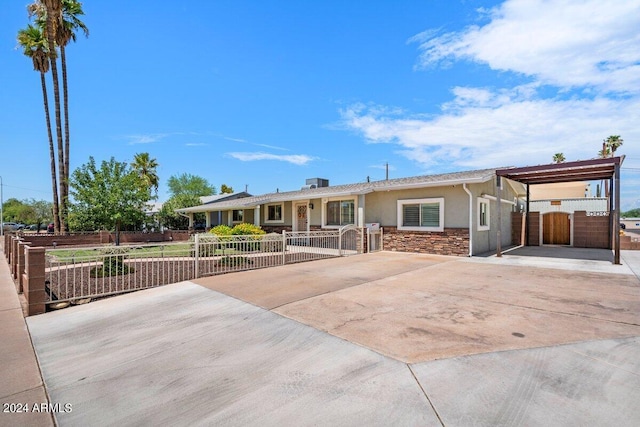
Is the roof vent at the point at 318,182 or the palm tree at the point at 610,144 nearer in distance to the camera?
the roof vent at the point at 318,182

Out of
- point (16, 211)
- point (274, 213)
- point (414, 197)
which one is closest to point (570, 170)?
point (414, 197)

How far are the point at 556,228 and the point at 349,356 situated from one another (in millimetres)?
17794

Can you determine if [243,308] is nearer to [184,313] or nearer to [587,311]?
[184,313]

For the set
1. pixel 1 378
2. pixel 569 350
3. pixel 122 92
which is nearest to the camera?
pixel 1 378

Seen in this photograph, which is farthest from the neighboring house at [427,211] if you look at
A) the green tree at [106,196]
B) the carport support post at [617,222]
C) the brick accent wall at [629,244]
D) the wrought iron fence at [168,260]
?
the green tree at [106,196]

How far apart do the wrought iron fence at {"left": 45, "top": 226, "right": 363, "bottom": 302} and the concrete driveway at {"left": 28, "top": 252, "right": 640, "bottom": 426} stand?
101 cm

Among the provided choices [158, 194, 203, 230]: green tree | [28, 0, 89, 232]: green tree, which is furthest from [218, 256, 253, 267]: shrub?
[158, 194, 203, 230]: green tree

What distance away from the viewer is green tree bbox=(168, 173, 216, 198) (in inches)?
1944

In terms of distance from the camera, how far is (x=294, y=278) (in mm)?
7883

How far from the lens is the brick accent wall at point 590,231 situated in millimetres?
14921

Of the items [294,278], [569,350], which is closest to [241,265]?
[294,278]

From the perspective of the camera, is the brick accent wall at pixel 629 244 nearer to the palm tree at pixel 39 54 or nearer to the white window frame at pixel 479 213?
the white window frame at pixel 479 213

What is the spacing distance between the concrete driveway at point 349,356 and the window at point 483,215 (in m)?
6.28

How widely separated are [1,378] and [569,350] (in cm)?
625
